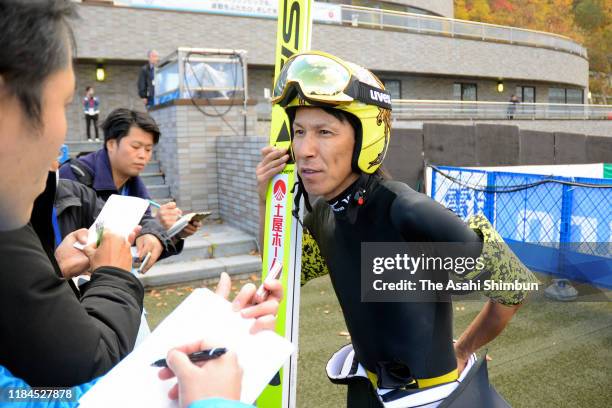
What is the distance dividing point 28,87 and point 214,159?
27.7ft

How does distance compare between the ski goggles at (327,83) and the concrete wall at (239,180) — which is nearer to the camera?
the ski goggles at (327,83)

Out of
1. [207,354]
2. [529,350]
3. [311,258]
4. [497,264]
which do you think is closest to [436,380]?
[497,264]

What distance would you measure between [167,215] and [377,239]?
172 centimetres

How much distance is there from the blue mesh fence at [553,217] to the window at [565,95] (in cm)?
2939

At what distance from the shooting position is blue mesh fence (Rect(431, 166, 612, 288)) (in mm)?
5949

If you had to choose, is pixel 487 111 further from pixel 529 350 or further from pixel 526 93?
pixel 529 350

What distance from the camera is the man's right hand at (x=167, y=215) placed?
3109 mm

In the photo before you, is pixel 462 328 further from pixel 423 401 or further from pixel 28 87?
pixel 28 87

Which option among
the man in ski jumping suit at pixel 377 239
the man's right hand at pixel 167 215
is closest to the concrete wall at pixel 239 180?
the man's right hand at pixel 167 215

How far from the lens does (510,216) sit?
695cm

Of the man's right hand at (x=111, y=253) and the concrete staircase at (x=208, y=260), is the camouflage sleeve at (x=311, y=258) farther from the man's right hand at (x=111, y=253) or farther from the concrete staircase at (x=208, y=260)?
the concrete staircase at (x=208, y=260)

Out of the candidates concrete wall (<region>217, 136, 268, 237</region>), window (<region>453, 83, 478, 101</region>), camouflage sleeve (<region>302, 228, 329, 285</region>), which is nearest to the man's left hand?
camouflage sleeve (<region>302, 228, 329, 285</region>)

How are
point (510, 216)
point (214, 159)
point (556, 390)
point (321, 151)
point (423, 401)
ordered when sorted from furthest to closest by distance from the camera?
point (214, 159) < point (510, 216) < point (556, 390) < point (321, 151) < point (423, 401)

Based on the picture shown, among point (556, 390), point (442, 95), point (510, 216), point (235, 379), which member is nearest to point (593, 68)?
point (442, 95)
